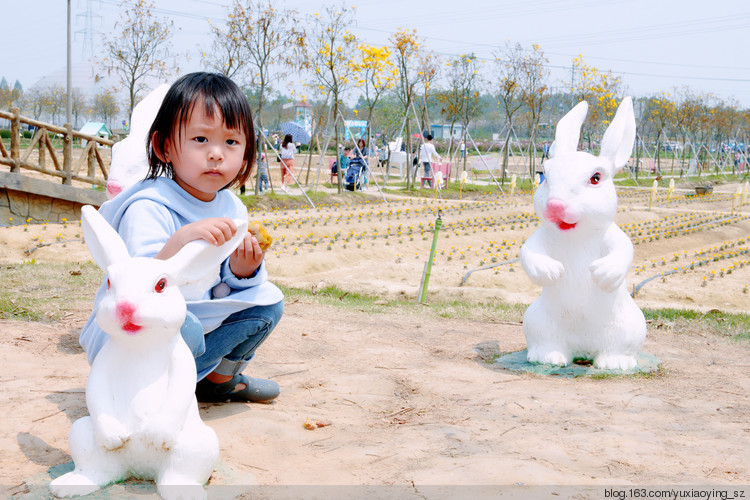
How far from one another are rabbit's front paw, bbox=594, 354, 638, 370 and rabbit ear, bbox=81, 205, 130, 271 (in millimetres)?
3061

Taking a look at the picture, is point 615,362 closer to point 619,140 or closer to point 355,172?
point 619,140

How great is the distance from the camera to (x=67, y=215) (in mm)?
12867

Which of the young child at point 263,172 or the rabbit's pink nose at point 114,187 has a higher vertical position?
the rabbit's pink nose at point 114,187

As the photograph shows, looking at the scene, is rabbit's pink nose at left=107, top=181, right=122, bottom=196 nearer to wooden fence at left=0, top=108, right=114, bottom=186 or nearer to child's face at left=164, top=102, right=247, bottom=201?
child's face at left=164, top=102, right=247, bottom=201

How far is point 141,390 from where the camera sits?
8.14 ft

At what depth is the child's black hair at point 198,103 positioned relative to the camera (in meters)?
2.83

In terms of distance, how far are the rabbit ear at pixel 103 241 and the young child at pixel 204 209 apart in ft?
0.62

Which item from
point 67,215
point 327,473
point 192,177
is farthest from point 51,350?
point 67,215

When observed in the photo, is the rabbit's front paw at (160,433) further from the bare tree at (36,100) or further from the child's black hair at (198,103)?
the bare tree at (36,100)

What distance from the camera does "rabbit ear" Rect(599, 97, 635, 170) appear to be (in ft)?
15.4

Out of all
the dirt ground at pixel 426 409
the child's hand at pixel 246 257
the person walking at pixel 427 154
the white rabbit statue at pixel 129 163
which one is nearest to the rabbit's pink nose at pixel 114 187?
the white rabbit statue at pixel 129 163

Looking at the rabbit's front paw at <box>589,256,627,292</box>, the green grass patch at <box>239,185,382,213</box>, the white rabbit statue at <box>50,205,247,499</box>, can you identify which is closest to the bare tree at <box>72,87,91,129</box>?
the green grass patch at <box>239,185,382,213</box>

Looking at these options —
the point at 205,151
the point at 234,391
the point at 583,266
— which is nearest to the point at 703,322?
the point at 583,266

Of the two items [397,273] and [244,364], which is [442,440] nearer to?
[244,364]
